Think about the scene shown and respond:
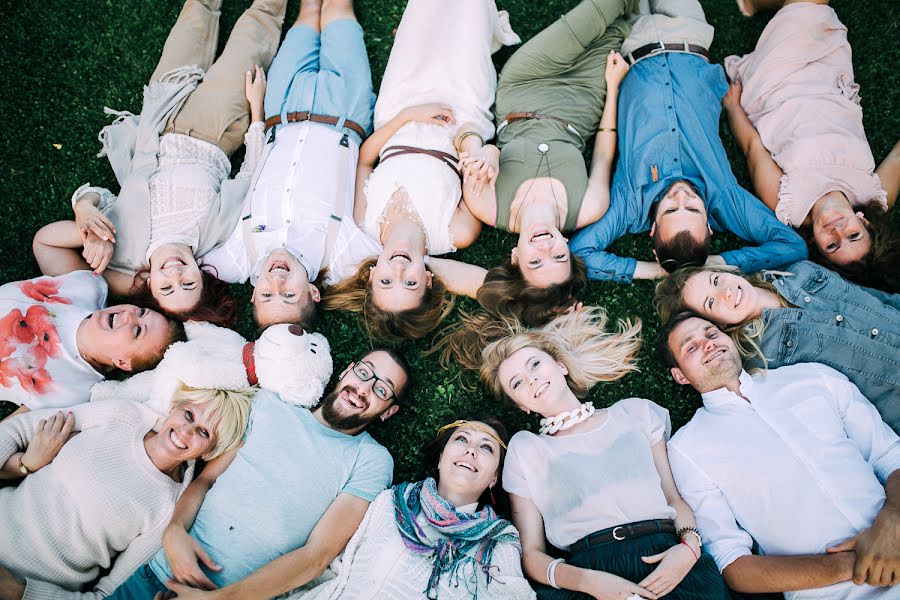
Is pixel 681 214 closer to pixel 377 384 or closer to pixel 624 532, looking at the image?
pixel 624 532

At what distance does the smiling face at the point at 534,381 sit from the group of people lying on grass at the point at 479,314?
34 mm

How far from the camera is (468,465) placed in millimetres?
3760

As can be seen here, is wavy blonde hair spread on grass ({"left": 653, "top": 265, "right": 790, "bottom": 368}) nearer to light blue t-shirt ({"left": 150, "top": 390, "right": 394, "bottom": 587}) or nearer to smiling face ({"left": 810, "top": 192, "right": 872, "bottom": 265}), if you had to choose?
smiling face ({"left": 810, "top": 192, "right": 872, "bottom": 265})

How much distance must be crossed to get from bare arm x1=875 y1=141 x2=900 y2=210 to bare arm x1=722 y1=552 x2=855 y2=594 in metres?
2.87

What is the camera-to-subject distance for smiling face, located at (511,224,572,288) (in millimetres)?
4250

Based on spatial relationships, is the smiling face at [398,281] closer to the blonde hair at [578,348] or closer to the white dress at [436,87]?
the white dress at [436,87]

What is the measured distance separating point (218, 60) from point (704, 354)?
454cm

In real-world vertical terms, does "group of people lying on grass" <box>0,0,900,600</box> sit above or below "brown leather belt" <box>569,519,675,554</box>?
above

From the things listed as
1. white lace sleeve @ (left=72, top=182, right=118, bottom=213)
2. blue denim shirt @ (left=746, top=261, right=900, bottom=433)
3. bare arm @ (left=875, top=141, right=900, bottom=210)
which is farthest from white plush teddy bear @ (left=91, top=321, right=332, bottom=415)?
bare arm @ (left=875, top=141, right=900, bottom=210)


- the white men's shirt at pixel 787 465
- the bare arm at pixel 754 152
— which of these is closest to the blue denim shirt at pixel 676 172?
the bare arm at pixel 754 152

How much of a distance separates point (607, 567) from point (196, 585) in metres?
2.46

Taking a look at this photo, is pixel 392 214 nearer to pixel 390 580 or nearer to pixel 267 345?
pixel 267 345

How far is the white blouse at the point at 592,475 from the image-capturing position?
147 inches

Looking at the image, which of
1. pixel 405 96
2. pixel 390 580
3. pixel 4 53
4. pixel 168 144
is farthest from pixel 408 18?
pixel 390 580
